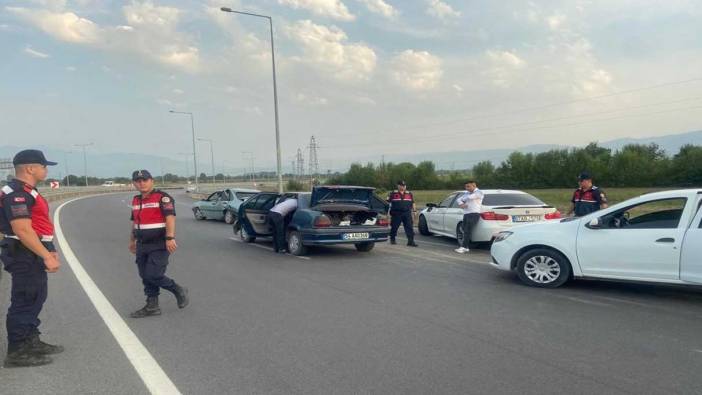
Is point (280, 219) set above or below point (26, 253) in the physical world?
below

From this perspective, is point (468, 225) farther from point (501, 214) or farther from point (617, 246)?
point (617, 246)

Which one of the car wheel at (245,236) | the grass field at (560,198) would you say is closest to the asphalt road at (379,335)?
the car wheel at (245,236)

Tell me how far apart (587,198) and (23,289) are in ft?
29.6

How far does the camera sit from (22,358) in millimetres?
Answer: 4539

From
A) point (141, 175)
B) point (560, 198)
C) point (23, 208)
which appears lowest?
point (560, 198)

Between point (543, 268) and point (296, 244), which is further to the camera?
point (296, 244)

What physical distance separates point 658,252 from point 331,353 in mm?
4445

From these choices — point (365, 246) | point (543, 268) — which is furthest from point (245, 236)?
point (543, 268)

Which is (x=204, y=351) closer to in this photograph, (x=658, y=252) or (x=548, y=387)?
(x=548, y=387)

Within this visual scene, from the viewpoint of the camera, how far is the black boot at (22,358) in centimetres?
452

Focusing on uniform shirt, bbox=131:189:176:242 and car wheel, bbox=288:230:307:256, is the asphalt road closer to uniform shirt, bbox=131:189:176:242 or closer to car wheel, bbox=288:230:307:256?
uniform shirt, bbox=131:189:176:242

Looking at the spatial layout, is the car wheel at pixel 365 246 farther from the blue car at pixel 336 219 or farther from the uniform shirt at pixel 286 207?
the uniform shirt at pixel 286 207

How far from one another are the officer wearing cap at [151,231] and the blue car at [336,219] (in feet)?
15.8

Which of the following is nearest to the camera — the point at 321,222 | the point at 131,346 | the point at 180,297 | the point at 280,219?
the point at 131,346
